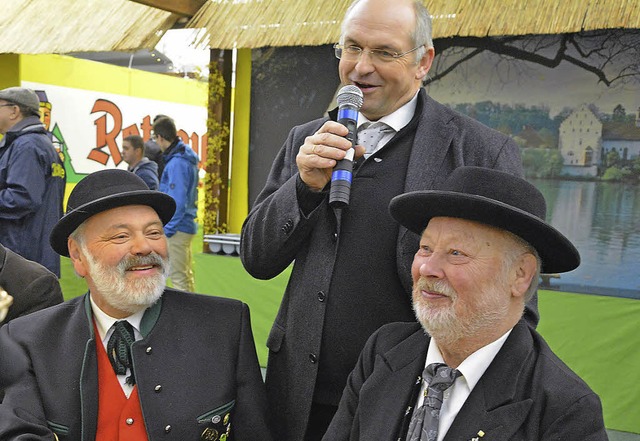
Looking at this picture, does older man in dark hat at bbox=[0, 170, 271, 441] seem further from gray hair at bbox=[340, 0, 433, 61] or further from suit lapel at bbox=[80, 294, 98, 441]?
gray hair at bbox=[340, 0, 433, 61]

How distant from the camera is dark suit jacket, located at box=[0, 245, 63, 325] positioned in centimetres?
280

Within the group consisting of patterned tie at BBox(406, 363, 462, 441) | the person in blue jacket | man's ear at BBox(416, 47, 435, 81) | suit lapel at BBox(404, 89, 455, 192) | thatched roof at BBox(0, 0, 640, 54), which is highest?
thatched roof at BBox(0, 0, 640, 54)

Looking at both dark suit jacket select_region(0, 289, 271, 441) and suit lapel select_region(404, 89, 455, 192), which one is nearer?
suit lapel select_region(404, 89, 455, 192)

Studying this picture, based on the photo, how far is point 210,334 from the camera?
239cm

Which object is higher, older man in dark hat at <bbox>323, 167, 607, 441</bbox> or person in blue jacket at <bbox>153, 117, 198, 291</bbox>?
older man in dark hat at <bbox>323, 167, 607, 441</bbox>

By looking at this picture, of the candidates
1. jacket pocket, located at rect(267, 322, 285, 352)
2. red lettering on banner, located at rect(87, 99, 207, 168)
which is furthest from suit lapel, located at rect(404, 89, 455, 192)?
red lettering on banner, located at rect(87, 99, 207, 168)

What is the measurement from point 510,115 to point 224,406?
433 cm

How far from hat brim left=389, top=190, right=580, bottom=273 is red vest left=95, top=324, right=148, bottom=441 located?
0.99m

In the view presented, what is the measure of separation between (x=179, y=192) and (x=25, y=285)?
4497 millimetres

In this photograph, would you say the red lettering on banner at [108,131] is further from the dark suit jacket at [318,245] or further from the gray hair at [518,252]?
the gray hair at [518,252]

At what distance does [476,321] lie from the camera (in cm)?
182

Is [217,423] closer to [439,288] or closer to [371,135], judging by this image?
[439,288]

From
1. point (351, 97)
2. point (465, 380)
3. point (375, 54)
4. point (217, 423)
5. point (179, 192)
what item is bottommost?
point (179, 192)

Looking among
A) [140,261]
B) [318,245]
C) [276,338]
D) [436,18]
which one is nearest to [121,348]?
[140,261]
